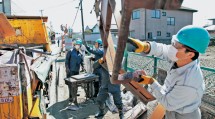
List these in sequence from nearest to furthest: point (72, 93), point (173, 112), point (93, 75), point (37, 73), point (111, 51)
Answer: point (111, 51) < point (173, 112) < point (37, 73) < point (72, 93) < point (93, 75)

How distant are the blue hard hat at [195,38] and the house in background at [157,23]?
1081 inches

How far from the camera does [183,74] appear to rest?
205cm

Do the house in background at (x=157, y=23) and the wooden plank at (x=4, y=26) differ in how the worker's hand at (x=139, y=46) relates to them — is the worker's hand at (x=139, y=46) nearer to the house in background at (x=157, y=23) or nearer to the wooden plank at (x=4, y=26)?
the wooden plank at (x=4, y=26)

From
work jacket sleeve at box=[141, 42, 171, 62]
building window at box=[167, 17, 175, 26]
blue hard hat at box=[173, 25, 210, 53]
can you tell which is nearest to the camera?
blue hard hat at box=[173, 25, 210, 53]

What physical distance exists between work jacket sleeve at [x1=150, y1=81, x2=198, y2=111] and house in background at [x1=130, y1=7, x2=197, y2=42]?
27.5m

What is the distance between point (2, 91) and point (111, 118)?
10.7 ft

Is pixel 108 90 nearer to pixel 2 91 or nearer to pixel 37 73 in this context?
pixel 37 73

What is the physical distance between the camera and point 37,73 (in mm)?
3145

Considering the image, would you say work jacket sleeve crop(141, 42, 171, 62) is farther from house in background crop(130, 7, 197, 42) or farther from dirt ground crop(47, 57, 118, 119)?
house in background crop(130, 7, 197, 42)

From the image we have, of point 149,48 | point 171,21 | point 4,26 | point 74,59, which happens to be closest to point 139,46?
point 149,48

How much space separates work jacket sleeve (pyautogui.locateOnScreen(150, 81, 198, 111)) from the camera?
201 cm

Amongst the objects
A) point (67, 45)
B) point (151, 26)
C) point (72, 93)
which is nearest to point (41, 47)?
point (72, 93)

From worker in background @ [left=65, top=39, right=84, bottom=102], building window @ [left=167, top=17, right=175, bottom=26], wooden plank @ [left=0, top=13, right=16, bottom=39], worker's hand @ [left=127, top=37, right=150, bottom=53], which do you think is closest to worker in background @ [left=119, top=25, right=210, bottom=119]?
worker's hand @ [left=127, top=37, right=150, bottom=53]

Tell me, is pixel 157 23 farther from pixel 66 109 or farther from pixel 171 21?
pixel 66 109
